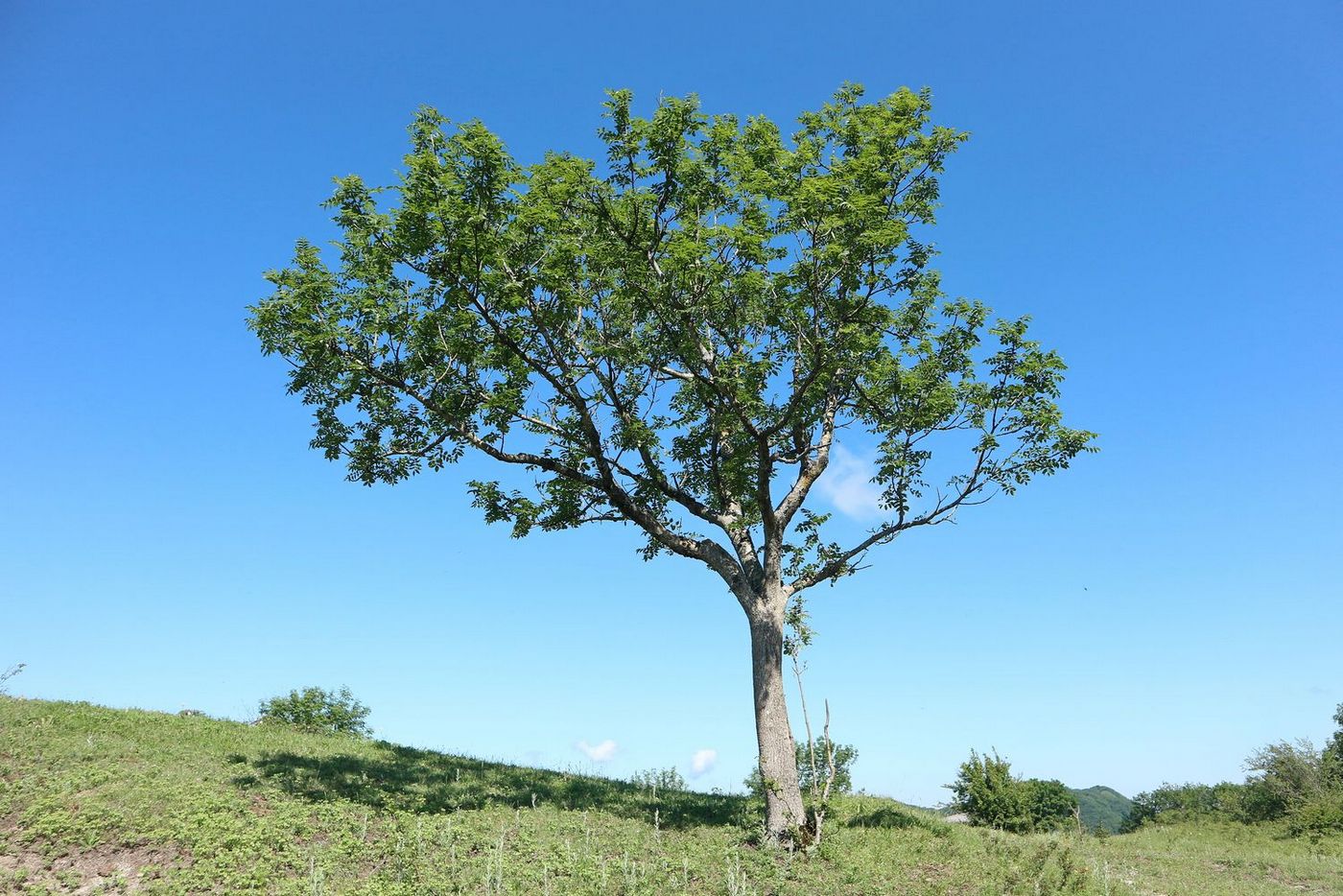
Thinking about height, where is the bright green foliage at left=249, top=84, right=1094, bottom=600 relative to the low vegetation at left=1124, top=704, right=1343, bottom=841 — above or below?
above

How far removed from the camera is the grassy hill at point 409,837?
1085 centimetres

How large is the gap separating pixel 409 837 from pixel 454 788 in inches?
132

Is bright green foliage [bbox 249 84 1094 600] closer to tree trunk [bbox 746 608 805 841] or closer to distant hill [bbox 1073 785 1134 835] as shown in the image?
tree trunk [bbox 746 608 805 841]

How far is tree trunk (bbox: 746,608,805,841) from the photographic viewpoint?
46.2 ft

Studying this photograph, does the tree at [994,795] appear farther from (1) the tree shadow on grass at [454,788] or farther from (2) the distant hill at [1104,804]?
(2) the distant hill at [1104,804]

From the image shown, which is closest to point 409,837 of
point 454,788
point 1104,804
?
point 454,788

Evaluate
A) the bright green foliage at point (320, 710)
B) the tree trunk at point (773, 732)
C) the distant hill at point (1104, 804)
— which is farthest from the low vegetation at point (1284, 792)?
the distant hill at point (1104, 804)

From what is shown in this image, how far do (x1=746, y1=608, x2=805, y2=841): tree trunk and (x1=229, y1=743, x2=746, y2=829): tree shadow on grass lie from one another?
1.67m

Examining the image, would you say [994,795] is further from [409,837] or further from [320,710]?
[320,710]

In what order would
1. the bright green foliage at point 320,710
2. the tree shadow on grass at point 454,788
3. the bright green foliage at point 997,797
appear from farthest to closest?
the bright green foliage at point 320,710, the bright green foliage at point 997,797, the tree shadow on grass at point 454,788

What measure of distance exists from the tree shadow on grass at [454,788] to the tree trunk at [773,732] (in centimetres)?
167

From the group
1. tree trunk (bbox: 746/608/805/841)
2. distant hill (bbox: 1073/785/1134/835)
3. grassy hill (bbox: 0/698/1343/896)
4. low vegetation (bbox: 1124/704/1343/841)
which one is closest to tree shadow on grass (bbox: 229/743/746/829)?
grassy hill (bbox: 0/698/1343/896)

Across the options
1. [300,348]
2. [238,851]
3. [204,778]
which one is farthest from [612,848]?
[300,348]

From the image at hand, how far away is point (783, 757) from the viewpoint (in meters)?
14.6
